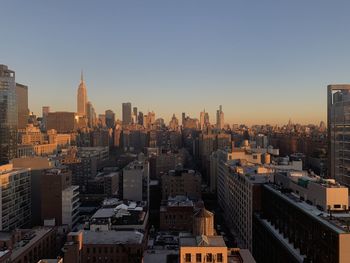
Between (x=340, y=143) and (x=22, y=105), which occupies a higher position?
(x=22, y=105)

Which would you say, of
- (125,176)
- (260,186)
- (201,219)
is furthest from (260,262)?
(125,176)

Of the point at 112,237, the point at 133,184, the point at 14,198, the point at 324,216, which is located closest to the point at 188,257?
the point at 324,216

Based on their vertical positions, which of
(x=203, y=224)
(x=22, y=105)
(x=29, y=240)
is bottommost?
(x=29, y=240)

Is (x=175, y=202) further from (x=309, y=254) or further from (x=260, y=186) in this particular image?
(x=309, y=254)

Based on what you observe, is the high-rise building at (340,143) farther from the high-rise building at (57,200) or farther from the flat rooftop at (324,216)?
the high-rise building at (57,200)

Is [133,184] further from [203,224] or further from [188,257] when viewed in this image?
[188,257]

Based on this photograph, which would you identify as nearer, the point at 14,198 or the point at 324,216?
the point at 324,216

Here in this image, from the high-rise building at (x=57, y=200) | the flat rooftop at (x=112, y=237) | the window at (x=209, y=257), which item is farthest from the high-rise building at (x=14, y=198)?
the window at (x=209, y=257)
